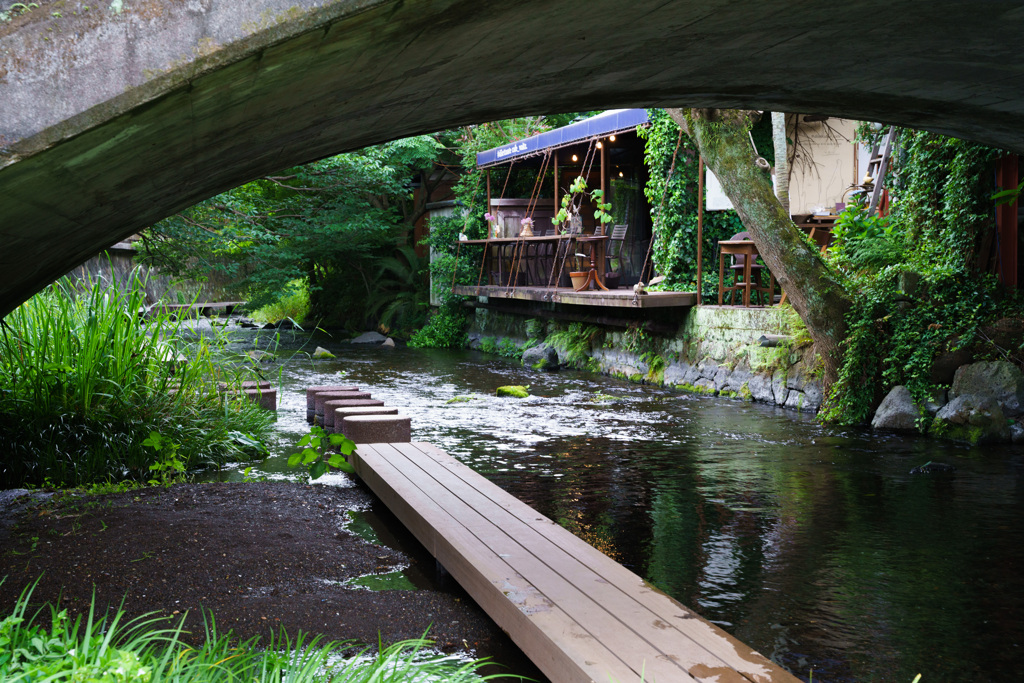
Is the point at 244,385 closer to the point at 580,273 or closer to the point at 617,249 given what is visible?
the point at 580,273

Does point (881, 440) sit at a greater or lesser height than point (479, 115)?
lesser

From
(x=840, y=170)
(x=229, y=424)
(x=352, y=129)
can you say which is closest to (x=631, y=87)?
(x=352, y=129)

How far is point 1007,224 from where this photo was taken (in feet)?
28.9

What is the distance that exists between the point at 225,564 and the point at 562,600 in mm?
2017

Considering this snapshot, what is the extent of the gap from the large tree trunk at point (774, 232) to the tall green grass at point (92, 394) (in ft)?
20.8

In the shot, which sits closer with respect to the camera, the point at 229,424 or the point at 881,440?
the point at 229,424

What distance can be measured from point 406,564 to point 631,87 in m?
2.81

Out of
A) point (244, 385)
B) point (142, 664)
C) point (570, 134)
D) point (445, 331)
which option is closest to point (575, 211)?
point (570, 134)

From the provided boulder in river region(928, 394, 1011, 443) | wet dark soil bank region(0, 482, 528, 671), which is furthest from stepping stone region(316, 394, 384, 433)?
boulder in river region(928, 394, 1011, 443)

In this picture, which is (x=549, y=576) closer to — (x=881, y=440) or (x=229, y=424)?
(x=229, y=424)

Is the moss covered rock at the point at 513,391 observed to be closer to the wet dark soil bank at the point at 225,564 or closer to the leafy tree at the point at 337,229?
the leafy tree at the point at 337,229

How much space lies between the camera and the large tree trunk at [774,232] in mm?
9672

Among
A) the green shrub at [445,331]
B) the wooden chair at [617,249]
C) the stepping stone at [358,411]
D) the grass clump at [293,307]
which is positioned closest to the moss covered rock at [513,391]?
the stepping stone at [358,411]

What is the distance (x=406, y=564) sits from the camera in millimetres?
4785
